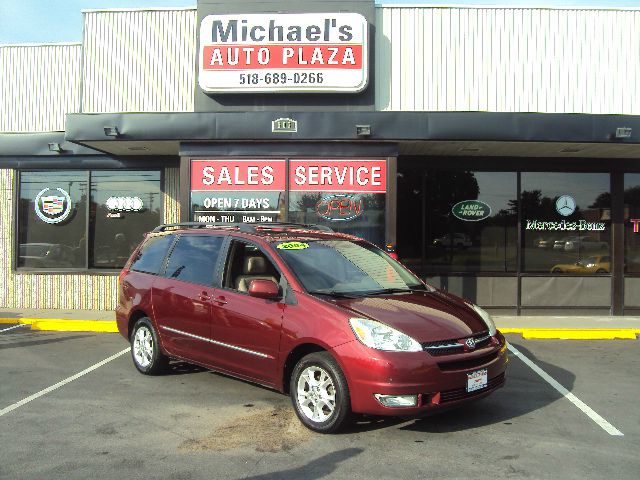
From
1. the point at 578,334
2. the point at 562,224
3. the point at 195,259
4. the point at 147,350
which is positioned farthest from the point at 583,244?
the point at 147,350

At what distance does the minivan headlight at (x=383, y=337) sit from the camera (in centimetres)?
438

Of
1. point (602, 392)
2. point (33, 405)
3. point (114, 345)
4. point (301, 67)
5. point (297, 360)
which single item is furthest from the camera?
point (301, 67)

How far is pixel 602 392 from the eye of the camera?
6.12 m

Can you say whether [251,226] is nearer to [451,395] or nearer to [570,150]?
[451,395]

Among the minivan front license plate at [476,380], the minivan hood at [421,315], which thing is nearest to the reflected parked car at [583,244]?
the minivan hood at [421,315]

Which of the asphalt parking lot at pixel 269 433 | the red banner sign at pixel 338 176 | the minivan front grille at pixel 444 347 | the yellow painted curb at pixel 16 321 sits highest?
the red banner sign at pixel 338 176

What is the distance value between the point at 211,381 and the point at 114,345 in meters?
3.03

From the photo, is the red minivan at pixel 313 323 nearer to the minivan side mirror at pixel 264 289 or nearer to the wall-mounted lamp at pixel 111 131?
the minivan side mirror at pixel 264 289

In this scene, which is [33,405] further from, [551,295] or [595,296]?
[595,296]

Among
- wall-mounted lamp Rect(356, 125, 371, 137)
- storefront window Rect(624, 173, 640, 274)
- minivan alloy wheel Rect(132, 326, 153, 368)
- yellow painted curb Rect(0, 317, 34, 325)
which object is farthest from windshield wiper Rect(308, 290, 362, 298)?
storefront window Rect(624, 173, 640, 274)

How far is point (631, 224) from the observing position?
11.6 metres

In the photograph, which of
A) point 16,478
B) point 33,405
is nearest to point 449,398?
point 16,478

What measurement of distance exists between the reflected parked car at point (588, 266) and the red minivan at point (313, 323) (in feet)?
21.9

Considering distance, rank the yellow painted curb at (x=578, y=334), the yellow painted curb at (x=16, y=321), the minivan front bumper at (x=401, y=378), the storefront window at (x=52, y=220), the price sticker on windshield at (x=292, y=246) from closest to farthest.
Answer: the minivan front bumper at (x=401, y=378) < the price sticker on windshield at (x=292, y=246) < the yellow painted curb at (x=578, y=334) < the yellow painted curb at (x=16, y=321) < the storefront window at (x=52, y=220)
